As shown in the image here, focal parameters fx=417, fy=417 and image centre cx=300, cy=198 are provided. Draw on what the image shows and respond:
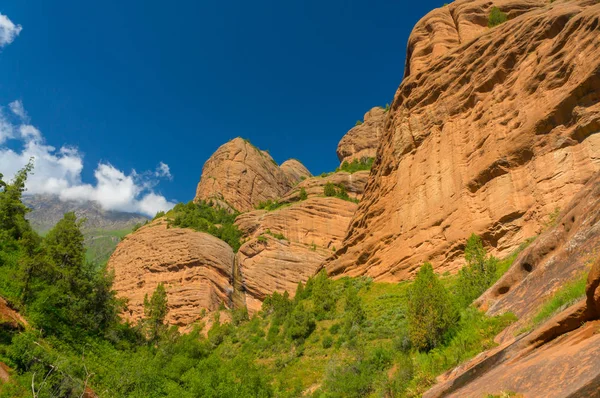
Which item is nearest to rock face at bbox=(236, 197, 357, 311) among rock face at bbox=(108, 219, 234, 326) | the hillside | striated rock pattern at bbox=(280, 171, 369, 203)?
the hillside

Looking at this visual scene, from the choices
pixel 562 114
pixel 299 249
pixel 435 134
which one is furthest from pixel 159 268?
pixel 562 114

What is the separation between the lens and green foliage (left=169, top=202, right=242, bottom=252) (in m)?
54.7

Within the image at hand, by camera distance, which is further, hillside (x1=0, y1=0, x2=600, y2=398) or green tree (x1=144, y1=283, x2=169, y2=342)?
green tree (x1=144, y1=283, x2=169, y2=342)

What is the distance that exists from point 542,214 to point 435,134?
462 inches

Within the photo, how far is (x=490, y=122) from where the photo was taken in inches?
1099

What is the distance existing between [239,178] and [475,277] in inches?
2514

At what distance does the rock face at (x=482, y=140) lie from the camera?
74.5 ft

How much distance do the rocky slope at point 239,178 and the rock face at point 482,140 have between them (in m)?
41.2

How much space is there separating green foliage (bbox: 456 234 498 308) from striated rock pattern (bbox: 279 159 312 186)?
79986mm

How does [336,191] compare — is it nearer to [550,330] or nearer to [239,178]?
[239,178]

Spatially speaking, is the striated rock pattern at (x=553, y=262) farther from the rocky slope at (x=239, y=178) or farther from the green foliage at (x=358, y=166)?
the rocky slope at (x=239, y=178)

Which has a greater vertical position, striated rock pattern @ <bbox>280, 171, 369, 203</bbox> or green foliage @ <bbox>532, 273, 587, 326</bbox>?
Result: striated rock pattern @ <bbox>280, 171, 369, 203</bbox>

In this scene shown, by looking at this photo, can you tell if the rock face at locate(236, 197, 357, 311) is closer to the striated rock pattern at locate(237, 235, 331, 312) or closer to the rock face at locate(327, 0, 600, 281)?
the striated rock pattern at locate(237, 235, 331, 312)

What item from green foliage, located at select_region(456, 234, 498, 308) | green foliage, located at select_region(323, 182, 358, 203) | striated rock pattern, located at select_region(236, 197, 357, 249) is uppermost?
green foliage, located at select_region(323, 182, 358, 203)
